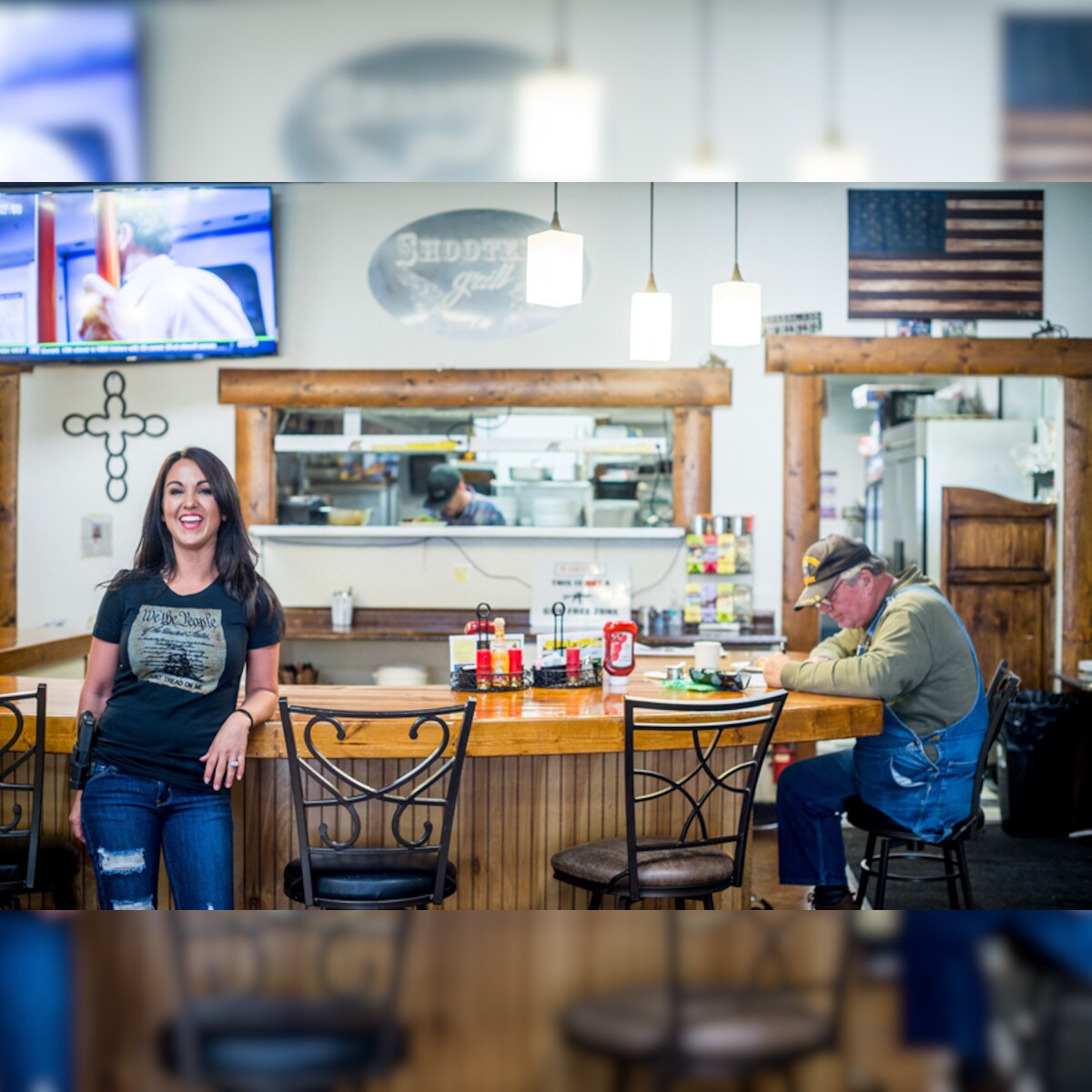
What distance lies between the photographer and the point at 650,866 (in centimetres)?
293

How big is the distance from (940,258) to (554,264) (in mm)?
3553

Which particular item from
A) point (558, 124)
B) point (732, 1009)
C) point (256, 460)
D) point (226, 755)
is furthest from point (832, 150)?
point (256, 460)

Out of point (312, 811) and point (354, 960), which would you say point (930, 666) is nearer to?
point (312, 811)

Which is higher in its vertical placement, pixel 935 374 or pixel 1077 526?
pixel 935 374

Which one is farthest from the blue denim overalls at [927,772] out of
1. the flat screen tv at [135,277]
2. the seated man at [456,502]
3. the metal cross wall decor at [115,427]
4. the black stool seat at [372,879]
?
the metal cross wall decor at [115,427]

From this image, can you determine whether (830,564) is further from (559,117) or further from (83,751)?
(559,117)

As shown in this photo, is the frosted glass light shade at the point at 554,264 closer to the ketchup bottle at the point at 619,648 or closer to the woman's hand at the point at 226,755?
the ketchup bottle at the point at 619,648

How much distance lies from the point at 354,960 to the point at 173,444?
6642mm

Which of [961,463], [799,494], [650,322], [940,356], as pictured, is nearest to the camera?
[650,322]

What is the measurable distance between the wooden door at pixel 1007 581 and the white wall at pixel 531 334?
1.10m

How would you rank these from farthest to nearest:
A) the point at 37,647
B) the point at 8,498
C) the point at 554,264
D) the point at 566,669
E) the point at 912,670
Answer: the point at 8,498, the point at 37,647, the point at 554,264, the point at 566,669, the point at 912,670

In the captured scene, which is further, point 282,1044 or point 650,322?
point 650,322

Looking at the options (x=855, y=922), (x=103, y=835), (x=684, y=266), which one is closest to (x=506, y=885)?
(x=103, y=835)

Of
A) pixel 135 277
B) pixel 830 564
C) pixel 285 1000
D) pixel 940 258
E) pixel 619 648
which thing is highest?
pixel 940 258
